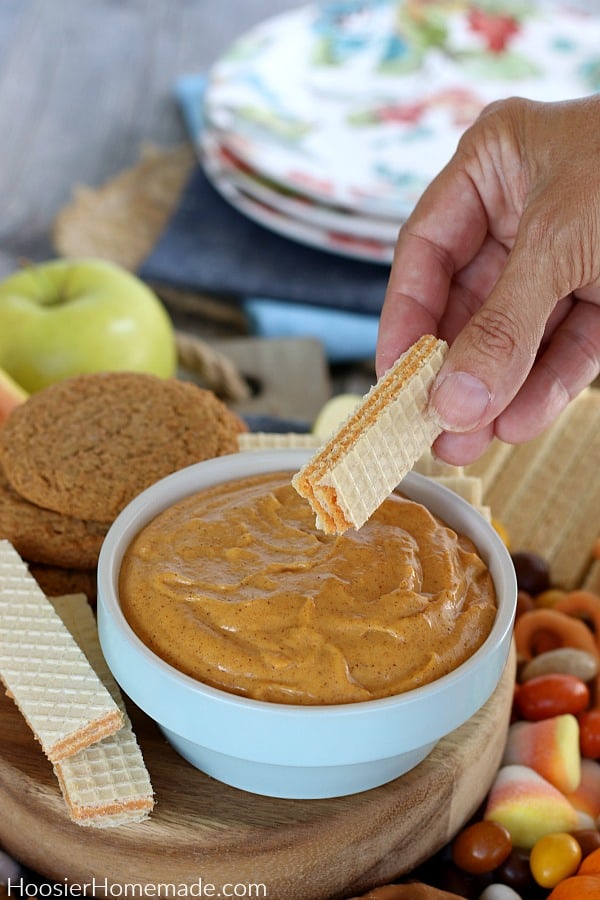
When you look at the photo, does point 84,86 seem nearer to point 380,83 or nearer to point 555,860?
point 380,83

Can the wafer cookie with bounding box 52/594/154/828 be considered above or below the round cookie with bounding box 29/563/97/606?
above

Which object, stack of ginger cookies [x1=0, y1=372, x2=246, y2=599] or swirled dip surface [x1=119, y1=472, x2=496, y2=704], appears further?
stack of ginger cookies [x1=0, y1=372, x2=246, y2=599]

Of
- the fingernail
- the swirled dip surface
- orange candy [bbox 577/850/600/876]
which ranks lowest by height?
orange candy [bbox 577/850/600/876]

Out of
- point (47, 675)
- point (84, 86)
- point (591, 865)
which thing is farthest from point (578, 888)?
point (84, 86)

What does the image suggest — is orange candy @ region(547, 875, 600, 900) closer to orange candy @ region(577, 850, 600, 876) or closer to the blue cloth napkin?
orange candy @ region(577, 850, 600, 876)

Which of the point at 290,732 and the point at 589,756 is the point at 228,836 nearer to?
the point at 290,732

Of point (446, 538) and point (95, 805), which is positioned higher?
point (446, 538)

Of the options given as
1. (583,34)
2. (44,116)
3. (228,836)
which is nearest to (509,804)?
(228,836)

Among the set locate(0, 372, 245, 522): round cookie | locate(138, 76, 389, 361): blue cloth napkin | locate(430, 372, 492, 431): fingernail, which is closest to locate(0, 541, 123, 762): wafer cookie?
locate(0, 372, 245, 522): round cookie
